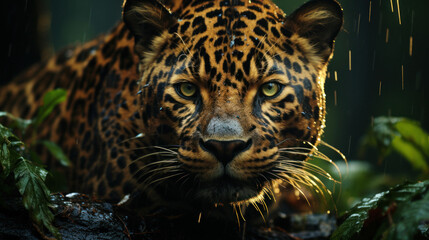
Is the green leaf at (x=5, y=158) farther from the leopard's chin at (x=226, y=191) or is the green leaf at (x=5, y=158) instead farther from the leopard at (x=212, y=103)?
the leopard's chin at (x=226, y=191)

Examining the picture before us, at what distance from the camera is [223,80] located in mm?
3920

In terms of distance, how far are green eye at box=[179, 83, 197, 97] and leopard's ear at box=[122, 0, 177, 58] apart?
0.59 meters

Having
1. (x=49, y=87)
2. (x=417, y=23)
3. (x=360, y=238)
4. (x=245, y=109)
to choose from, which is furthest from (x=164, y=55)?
(x=417, y=23)

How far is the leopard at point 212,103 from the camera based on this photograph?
3721mm

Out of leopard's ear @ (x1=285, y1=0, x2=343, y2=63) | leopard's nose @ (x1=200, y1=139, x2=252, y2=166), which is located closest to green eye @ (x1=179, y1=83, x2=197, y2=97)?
leopard's nose @ (x1=200, y1=139, x2=252, y2=166)

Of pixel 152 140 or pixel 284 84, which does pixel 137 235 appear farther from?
pixel 284 84

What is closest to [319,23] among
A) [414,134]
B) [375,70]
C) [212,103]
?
[212,103]

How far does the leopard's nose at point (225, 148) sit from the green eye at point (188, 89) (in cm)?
70

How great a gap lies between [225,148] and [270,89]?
0.88 m

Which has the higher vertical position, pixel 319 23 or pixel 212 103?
pixel 319 23

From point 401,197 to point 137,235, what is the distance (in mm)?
1875

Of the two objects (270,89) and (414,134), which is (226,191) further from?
(414,134)

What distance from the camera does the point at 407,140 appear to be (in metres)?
6.29

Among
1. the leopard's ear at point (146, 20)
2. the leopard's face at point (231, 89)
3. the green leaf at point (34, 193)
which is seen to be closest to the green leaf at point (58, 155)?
the leopard's face at point (231, 89)
